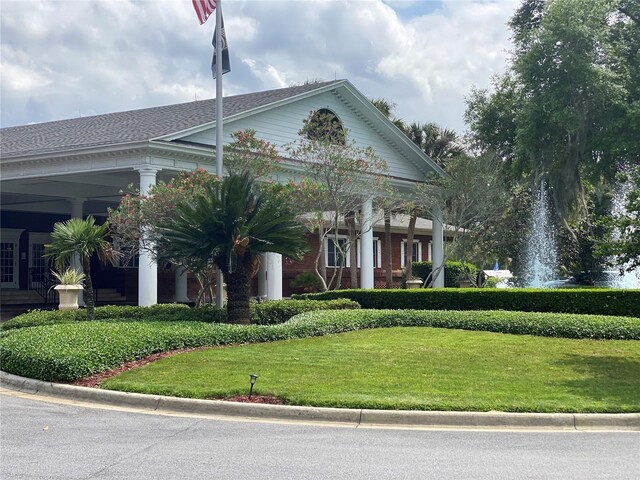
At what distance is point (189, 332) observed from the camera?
1387 cm

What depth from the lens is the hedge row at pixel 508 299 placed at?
59.5 ft

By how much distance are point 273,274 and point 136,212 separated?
7964 millimetres

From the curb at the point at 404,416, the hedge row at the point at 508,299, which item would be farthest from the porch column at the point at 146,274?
the curb at the point at 404,416

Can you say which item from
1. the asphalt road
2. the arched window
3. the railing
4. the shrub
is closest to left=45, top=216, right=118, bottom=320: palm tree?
the shrub

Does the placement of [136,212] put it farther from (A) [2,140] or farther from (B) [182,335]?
(A) [2,140]

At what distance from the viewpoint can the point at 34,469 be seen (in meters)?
6.74

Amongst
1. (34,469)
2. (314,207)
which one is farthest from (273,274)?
(34,469)

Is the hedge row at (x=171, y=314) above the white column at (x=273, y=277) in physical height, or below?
below

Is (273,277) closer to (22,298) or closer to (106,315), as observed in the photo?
(106,315)

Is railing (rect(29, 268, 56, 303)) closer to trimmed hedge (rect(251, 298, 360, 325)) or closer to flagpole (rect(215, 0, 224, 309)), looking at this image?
flagpole (rect(215, 0, 224, 309))

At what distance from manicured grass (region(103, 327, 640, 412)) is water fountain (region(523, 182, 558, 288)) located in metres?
17.0

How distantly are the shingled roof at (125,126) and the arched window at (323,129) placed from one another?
992 millimetres

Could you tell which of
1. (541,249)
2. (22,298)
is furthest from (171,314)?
(541,249)

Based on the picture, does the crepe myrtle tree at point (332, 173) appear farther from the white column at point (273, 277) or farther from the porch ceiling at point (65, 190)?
the porch ceiling at point (65, 190)
